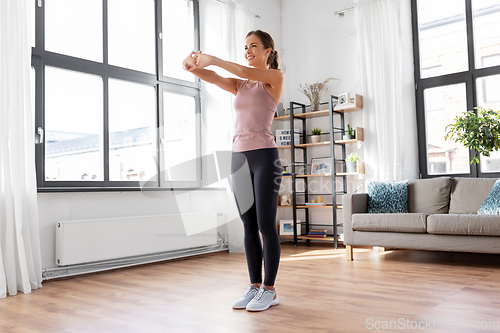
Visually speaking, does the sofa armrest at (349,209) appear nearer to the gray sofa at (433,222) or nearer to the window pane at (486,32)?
the gray sofa at (433,222)

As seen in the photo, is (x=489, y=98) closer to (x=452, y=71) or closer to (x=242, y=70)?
(x=452, y=71)

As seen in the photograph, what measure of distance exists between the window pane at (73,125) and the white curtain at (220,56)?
118 cm

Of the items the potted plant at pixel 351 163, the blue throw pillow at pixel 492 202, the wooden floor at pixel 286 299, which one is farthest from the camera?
the potted plant at pixel 351 163

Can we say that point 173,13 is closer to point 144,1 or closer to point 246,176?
point 144,1

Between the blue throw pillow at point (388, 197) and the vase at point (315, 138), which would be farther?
the vase at point (315, 138)

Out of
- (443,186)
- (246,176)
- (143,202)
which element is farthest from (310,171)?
(246,176)

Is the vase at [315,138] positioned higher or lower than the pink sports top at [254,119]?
higher

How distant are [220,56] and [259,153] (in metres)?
2.85

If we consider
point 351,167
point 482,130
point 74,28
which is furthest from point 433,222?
point 74,28

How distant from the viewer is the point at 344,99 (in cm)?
476

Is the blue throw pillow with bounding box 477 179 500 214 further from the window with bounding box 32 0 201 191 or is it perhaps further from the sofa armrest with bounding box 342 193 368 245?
the window with bounding box 32 0 201 191

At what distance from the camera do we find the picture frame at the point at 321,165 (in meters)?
4.98

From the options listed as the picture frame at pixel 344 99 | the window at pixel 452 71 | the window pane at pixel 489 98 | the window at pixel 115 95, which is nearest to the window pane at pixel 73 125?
the window at pixel 115 95
